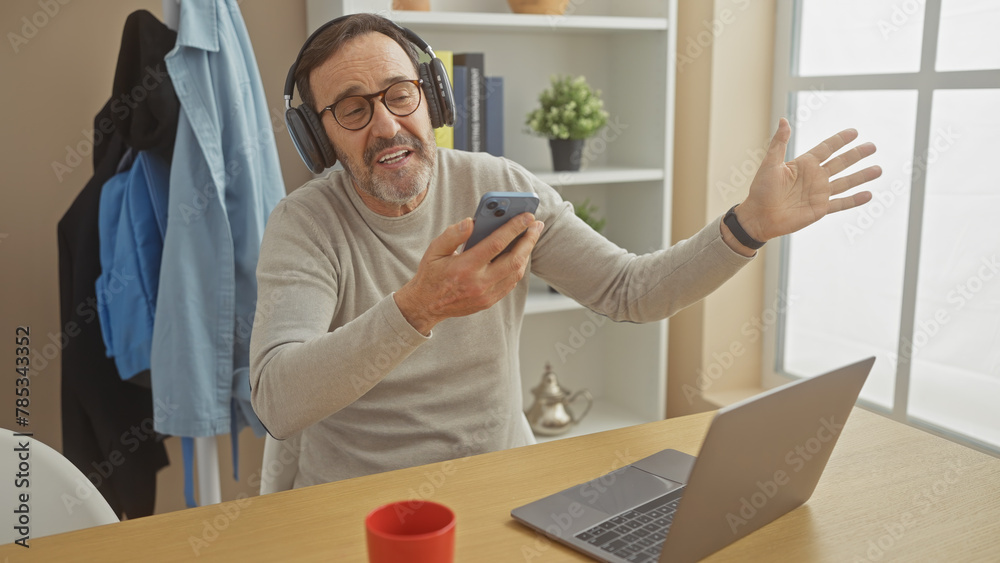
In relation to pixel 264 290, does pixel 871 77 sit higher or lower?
higher

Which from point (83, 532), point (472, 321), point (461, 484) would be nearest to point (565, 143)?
point (472, 321)

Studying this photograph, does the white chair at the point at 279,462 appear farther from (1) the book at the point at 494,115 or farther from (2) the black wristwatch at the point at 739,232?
(1) the book at the point at 494,115

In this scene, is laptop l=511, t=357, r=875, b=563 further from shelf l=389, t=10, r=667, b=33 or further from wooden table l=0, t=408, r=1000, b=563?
shelf l=389, t=10, r=667, b=33

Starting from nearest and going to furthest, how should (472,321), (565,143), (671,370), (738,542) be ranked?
(738,542) < (472,321) < (565,143) < (671,370)

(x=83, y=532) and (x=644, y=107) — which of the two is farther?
(x=644, y=107)

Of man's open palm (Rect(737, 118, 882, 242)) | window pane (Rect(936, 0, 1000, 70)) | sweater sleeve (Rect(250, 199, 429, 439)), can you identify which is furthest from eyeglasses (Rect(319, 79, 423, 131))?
window pane (Rect(936, 0, 1000, 70))

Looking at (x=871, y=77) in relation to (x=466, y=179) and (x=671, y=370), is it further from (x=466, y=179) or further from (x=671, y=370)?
(x=466, y=179)

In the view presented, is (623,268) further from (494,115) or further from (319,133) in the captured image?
(494,115)

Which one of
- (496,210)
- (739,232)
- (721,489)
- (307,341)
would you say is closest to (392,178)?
(307,341)

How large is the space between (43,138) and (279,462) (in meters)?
1.24

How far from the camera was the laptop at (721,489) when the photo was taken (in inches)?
31.1

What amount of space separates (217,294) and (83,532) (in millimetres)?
863

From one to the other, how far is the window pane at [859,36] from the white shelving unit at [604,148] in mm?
414

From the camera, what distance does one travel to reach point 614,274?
1483 millimetres
